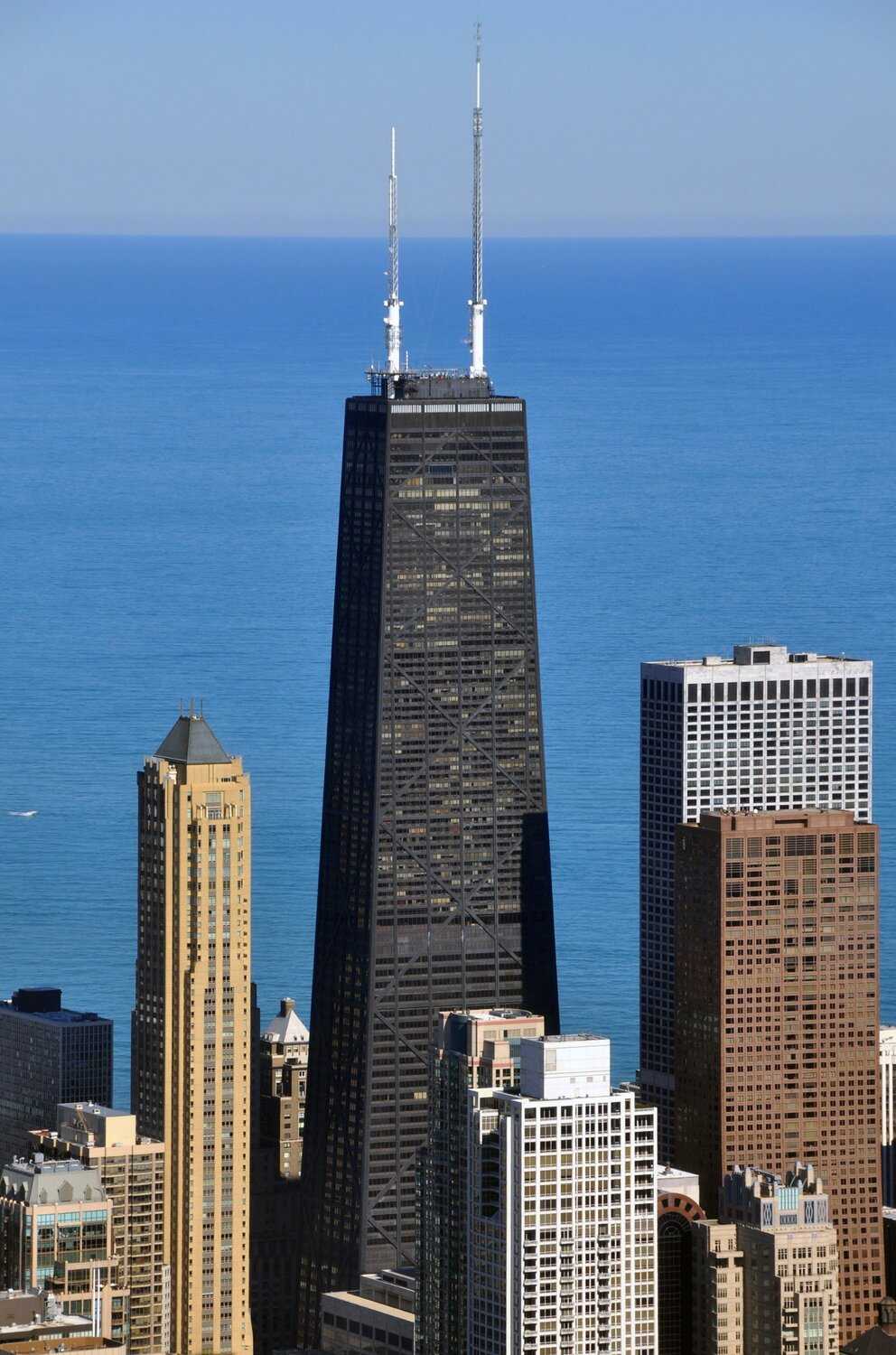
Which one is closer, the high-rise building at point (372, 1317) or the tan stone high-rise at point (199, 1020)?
the high-rise building at point (372, 1317)

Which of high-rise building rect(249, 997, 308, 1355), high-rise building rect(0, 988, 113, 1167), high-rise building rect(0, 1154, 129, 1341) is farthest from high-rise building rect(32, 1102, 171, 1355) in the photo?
high-rise building rect(0, 988, 113, 1167)

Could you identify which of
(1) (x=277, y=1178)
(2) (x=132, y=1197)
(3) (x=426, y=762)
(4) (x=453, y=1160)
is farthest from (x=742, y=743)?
(4) (x=453, y=1160)

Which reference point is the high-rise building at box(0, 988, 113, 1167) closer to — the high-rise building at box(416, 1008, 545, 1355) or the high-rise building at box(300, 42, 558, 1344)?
the high-rise building at box(300, 42, 558, 1344)

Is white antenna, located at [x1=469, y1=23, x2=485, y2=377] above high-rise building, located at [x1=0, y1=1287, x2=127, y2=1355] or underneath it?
above

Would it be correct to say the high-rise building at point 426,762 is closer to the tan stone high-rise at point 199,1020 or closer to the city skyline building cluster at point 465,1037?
the city skyline building cluster at point 465,1037

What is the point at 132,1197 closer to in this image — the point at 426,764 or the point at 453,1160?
the point at 453,1160

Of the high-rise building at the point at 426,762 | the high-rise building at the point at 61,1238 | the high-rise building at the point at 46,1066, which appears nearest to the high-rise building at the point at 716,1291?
the high-rise building at the point at 61,1238
